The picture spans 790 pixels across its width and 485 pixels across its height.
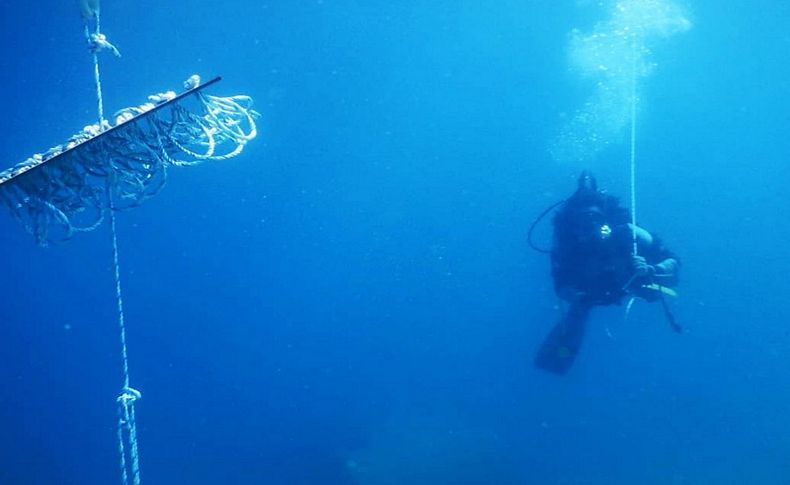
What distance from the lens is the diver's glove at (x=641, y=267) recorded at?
27.0ft

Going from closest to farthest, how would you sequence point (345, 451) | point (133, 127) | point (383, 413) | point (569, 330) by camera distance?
point (133, 127) → point (569, 330) → point (345, 451) → point (383, 413)

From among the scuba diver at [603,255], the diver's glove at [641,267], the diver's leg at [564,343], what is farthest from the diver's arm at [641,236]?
the diver's leg at [564,343]

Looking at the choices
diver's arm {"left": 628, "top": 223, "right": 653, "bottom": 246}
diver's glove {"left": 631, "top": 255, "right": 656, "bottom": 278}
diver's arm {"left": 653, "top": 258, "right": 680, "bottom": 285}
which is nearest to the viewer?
diver's glove {"left": 631, "top": 255, "right": 656, "bottom": 278}

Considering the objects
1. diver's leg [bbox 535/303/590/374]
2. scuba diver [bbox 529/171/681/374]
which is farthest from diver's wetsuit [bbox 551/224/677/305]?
diver's leg [bbox 535/303/590/374]

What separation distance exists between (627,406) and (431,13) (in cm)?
2092

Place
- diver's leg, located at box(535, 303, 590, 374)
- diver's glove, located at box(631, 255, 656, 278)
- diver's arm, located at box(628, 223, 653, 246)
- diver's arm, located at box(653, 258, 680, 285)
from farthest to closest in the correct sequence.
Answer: diver's leg, located at box(535, 303, 590, 374) → diver's arm, located at box(653, 258, 680, 285) → diver's arm, located at box(628, 223, 653, 246) → diver's glove, located at box(631, 255, 656, 278)

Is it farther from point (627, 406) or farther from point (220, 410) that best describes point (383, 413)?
point (627, 406)

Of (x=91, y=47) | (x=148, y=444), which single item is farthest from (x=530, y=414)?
(x=91, y=47)

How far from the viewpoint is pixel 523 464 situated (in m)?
20.4

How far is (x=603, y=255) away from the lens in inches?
331

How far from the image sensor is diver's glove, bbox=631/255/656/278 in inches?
324

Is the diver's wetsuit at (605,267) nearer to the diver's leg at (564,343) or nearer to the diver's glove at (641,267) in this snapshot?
the diver's glove at (641,267)

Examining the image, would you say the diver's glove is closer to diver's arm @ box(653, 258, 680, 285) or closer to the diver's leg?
diver's arm @ box(653, 258, 680, 285)

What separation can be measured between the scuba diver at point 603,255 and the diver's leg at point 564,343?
804mm
